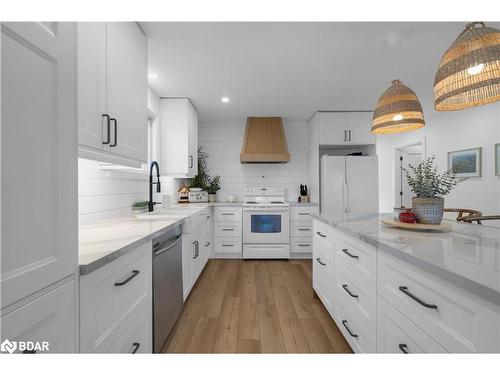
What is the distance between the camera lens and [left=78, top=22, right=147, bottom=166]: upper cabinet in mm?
1269

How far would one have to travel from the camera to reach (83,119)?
1.25 meters

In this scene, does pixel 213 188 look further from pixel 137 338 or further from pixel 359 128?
pixel 137 338

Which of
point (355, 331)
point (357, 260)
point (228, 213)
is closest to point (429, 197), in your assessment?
point (357, 260)

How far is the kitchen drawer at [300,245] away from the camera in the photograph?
3895 mm

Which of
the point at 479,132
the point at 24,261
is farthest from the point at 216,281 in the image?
the point at 479,132

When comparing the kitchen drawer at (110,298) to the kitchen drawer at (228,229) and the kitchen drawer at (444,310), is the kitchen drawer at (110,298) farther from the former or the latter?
the kitchen drawer at (228,229)

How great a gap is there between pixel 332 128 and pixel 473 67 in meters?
2.87

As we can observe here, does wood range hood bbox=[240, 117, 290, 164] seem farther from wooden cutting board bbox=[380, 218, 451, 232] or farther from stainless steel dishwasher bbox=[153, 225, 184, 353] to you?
wooden cutting board bbox=[380, 218, 451, 232]

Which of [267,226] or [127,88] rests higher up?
[127,88]

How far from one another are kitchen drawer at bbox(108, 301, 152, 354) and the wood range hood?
3065 millimetres

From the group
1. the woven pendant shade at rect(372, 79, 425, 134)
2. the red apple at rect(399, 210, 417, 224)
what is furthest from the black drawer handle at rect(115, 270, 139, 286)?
the woven pendant shade at rect(372, 79, 425, 134)

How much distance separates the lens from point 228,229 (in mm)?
3926

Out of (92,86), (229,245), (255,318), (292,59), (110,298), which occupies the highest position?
(292,59)
